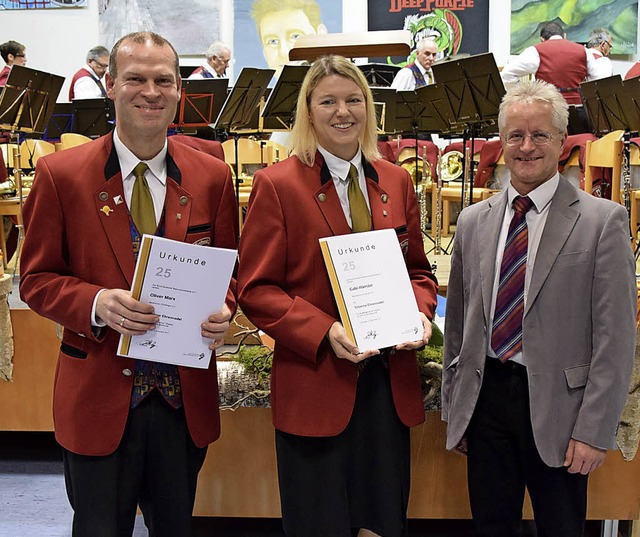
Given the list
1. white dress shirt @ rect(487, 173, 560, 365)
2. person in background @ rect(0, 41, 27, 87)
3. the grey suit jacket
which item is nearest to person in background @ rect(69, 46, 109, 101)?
person in background @ rect(0, 41, 27, 87)

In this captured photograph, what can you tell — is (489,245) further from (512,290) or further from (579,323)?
(579,323)

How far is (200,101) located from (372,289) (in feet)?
12.9

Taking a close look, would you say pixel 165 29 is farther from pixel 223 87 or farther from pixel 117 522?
pixel 117 522

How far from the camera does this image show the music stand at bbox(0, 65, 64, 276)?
469 cm

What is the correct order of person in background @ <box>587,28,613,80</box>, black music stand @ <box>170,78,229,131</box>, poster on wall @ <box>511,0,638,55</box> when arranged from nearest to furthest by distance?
black music stand @ <box>170,78,229,131</box> → person in background @ <box>587,28,613,80</box> → poster on wall @ <box>511,0,638,55</box>

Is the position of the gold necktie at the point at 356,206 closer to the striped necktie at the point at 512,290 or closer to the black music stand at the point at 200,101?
the striped necktie at the point at 512,290

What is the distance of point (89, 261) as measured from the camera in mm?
1871

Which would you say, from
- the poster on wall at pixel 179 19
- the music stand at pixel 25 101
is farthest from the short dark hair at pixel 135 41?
the poster on wall at pixel 179 19

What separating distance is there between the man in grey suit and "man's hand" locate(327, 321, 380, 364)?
1.15 ft

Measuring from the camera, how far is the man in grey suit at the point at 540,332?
6.31 ft

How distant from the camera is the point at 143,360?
1.91 meters

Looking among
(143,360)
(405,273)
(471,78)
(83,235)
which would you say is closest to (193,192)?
(83,235)

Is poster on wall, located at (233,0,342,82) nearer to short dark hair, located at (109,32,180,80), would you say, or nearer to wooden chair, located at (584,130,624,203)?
wooden chair, located at (584,130,624,203)

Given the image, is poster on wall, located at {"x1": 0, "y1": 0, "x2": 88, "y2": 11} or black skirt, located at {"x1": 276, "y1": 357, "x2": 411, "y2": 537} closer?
black skirt, located at {"x1": 276, "y1": 357, "x2": 411, "y2": 537}
